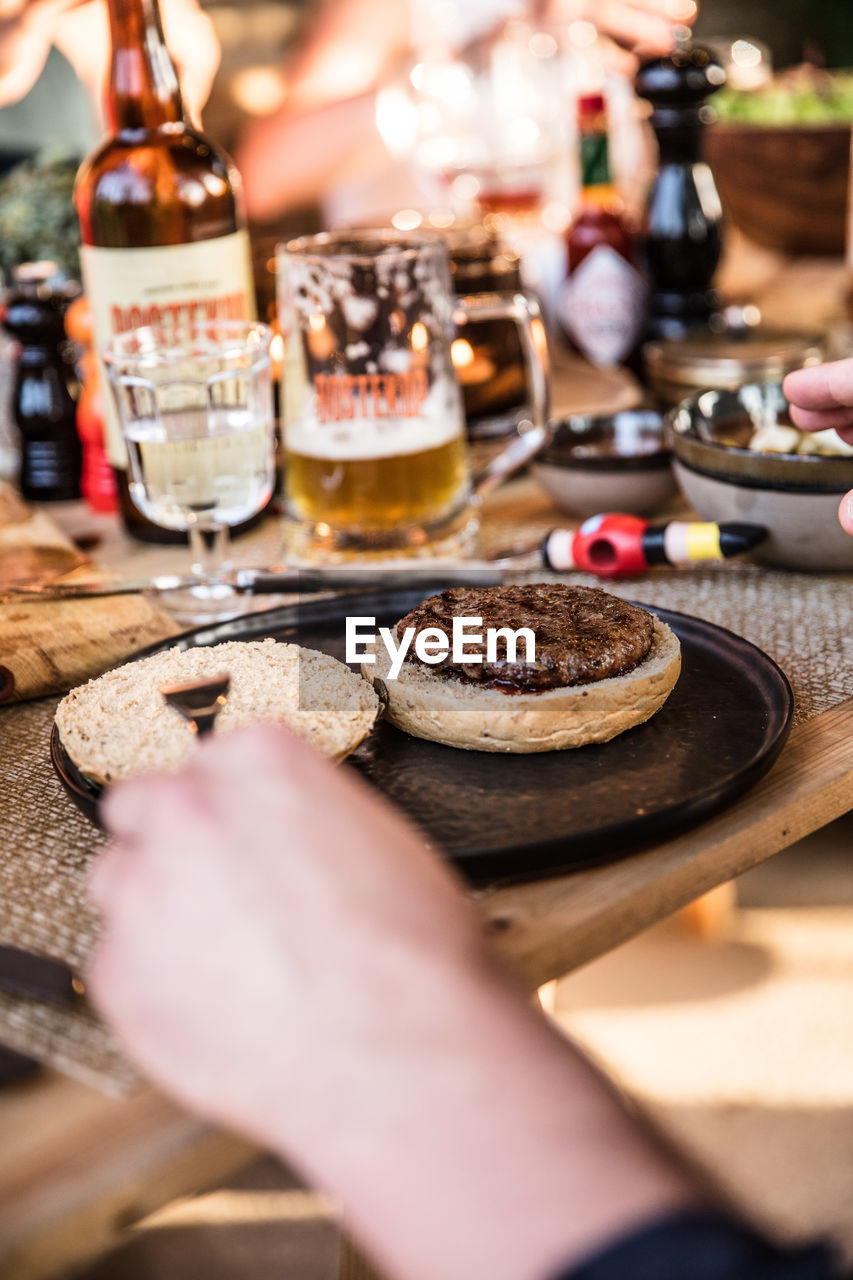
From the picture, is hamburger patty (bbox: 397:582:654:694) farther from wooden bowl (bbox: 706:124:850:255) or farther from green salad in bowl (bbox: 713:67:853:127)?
green salad in bowl (bbox: 713:67:853:127)

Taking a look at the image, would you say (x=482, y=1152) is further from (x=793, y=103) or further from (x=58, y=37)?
(x=793, y=103)

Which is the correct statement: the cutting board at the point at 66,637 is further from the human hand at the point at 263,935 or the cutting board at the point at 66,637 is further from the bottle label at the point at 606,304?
the bottle label at the point at 606,304

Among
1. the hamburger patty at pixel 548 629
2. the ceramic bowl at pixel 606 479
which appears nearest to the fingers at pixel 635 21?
the ceramic bowl at pixel 606 479

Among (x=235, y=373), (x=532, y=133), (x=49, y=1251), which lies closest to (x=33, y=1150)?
(x=49, y=1251)

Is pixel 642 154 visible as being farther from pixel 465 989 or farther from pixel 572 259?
pixel 465 989

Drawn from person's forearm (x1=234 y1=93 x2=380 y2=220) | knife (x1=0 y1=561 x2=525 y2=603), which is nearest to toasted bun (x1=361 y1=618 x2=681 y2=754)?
knife (x1=0 y1=561 x2=525 y2=603)
